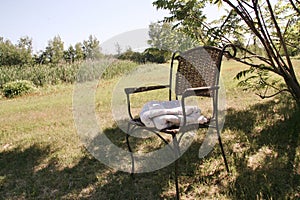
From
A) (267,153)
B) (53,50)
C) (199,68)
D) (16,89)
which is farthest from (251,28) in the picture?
(53,50)

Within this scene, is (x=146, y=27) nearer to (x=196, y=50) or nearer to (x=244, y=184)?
(x=196, y=50)

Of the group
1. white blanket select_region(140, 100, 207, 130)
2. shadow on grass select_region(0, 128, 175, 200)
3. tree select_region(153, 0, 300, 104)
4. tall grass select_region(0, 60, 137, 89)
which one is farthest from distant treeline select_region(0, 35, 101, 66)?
white blanket select_region(140, 100, 207, 130)

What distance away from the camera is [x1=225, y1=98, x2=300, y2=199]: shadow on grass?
1.79 m

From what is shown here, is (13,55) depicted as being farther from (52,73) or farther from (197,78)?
(197,78)

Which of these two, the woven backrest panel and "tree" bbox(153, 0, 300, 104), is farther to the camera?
→ "tree" bbox(153, 0, 300, 104)

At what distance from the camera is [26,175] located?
244cm

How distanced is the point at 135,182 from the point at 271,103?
106 inches

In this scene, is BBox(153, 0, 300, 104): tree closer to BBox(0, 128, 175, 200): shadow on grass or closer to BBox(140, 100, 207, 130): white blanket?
BBox(140, 100, 207, 130): white blanket

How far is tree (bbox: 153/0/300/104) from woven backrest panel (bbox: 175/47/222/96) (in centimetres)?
49

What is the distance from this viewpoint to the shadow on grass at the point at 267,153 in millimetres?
1791

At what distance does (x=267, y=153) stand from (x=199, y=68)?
101 cm

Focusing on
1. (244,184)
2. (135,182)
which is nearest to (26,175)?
(135,182)

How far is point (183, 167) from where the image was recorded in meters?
2.29

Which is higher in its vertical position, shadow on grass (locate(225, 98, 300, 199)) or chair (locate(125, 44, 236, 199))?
chair (locate(125, 44, 236, 199))
